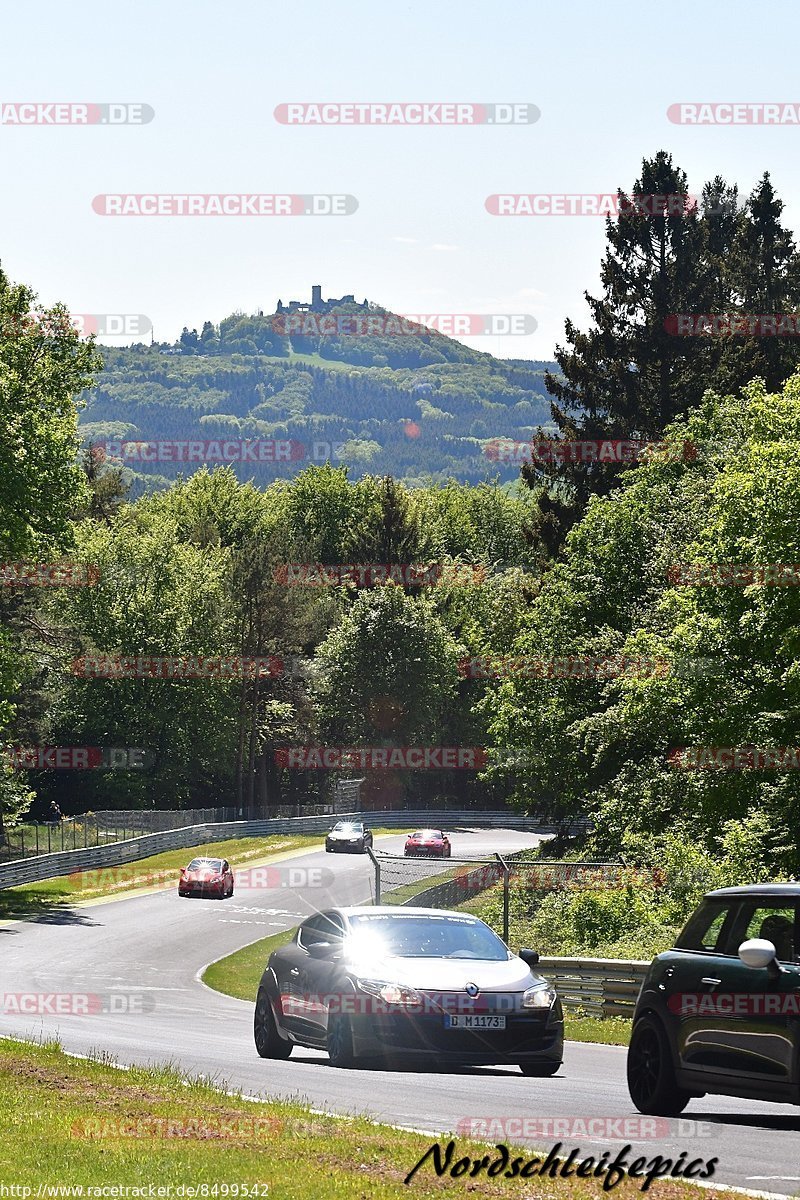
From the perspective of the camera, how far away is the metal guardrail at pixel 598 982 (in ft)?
78.8

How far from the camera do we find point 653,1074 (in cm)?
1259

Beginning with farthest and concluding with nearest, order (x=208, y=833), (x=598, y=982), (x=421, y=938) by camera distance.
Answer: (x=208, y=833) → (x=598, y=982) → (x=421, y=938)

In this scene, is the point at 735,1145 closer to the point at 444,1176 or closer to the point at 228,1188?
the point at 444,1176

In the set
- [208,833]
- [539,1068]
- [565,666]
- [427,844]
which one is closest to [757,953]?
[539,1068]

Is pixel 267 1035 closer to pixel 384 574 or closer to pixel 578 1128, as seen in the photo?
pixel 578 1128

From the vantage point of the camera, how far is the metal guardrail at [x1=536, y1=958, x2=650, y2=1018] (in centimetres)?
2403

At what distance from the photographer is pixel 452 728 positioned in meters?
108

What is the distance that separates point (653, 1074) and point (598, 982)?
12.5 metres

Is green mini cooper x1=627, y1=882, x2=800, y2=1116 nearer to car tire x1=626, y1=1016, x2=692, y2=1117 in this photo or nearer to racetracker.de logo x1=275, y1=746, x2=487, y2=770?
car tire x1=626, y1=1016, x2=692, y2=1117

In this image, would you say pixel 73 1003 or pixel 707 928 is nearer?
pixel 707 928

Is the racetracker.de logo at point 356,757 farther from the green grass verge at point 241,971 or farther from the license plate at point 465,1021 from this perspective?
the license plate at point 465,1021

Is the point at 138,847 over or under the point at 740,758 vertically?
under

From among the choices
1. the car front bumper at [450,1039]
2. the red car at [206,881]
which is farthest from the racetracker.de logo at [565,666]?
the car front bumper at [450,1039]

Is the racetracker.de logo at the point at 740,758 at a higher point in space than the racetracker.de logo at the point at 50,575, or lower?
lower
